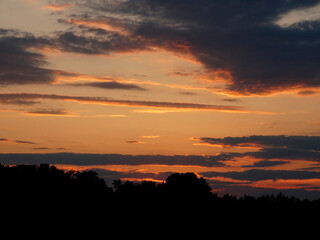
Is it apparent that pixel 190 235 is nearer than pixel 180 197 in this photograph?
Yes

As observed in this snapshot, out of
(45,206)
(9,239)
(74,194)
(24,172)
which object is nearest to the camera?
(9,239)

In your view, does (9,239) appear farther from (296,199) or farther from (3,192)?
(296,199)

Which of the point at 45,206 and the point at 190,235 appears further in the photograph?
the point at 45,206

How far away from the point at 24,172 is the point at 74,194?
44.7 feet

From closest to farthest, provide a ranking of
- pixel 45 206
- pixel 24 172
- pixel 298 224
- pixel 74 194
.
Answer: pixel 298 224 < pixel 45 206 < pixel 74 194 < pixel 24 172

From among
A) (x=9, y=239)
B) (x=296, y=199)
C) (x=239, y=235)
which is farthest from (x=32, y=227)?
(x=296, y=199)

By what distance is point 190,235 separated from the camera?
246 ft

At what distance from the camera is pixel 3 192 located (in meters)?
83.2

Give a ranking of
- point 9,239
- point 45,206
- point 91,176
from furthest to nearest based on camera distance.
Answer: point 91,176
point 45,206
point 9,239

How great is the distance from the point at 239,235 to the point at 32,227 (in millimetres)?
29455

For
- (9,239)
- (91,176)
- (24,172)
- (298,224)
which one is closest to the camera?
(9,239)

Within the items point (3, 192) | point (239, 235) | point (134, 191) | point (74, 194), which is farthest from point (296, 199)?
point (3, 192)

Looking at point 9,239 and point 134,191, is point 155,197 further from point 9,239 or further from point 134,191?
point 9,239

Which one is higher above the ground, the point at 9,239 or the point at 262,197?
the point at 262,197
